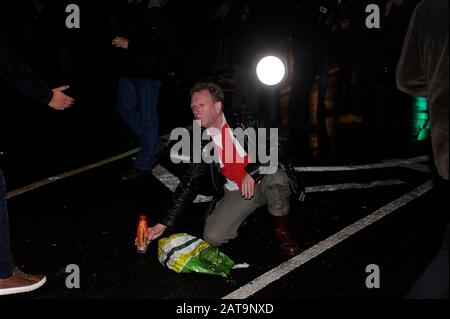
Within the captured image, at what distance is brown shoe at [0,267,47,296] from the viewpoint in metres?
3.65

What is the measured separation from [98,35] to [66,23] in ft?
9.17

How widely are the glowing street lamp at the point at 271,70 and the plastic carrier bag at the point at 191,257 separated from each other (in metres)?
1.73

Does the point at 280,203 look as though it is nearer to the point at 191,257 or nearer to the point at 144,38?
the point at 191,257

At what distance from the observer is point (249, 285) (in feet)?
12.7

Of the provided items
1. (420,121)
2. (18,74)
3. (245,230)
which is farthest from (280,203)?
(420,121)

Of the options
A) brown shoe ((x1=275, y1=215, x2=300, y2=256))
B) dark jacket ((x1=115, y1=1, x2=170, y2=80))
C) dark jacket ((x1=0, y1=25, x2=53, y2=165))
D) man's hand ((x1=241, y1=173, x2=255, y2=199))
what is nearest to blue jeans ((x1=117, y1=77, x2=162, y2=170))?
dark jacket ((x1=115, y1=1, x2=170, y2=80))

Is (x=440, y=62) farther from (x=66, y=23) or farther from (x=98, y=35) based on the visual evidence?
(x=98, y=35)

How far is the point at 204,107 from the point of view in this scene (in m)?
4.20

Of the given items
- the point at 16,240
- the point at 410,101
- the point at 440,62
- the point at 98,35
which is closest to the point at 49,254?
the point at 16,240

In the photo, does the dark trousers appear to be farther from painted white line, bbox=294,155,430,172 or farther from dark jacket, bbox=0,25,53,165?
painted white line, bbox=294,155,430,172

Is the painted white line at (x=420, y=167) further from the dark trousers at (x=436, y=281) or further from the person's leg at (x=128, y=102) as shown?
the dark trousers at (x=436, y=281)

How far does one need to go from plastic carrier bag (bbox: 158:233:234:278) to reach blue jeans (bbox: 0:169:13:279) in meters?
1.00

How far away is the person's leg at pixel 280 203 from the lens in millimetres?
4297

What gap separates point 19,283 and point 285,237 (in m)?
1.86
